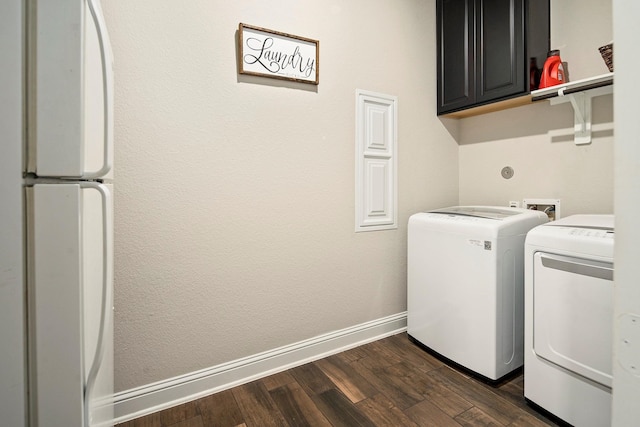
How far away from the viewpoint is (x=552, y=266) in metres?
1.26

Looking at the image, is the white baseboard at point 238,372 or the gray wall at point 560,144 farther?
the gray wall at point 560,144

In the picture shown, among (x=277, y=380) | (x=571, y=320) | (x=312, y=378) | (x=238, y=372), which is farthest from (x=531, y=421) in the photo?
(x=238, y=372)

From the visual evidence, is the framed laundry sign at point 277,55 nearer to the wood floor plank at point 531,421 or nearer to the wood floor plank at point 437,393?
the wood floor plank at point 437,393

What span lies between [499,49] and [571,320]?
5.28ft

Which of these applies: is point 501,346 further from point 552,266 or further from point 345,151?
point 345,151

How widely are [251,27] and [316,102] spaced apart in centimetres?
51

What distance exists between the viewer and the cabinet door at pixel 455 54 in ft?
6.53

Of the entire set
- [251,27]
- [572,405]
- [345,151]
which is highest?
[251,27]

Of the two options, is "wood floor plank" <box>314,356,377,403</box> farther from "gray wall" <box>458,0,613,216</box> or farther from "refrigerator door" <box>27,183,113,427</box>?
"gray wall" <box>458,0,613,216</box>

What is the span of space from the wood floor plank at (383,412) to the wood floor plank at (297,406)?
0.66 feet

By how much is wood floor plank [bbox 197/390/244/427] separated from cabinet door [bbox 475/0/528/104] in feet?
7.64

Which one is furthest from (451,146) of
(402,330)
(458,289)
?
(402,330)

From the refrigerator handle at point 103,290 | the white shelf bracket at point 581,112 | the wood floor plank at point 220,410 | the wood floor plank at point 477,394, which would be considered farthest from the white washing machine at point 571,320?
the refrigerator handle at point 103,290

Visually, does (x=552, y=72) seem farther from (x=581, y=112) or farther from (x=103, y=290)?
(x=103, y=290)
